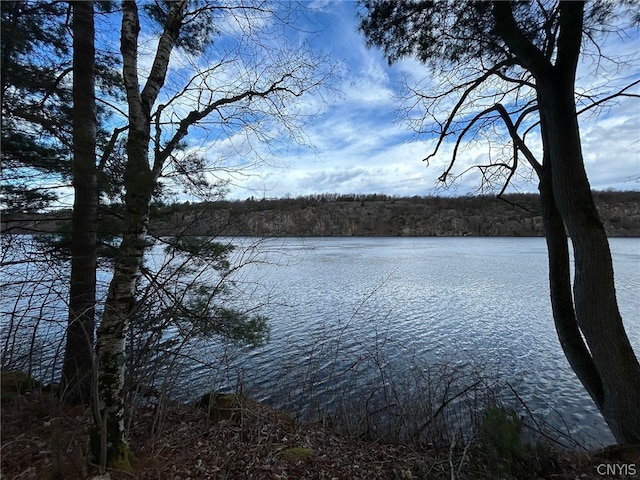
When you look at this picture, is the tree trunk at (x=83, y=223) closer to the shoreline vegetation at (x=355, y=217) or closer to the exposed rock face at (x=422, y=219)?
the shoreline vegetation at (x=355, y=217)

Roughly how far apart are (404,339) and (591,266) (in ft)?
22.6

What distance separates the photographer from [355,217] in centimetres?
8938

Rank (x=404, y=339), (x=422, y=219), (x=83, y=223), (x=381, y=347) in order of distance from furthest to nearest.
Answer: (x=422, y=219), (x=404, y=339), (x=381, y=347), (x=83, y=223)

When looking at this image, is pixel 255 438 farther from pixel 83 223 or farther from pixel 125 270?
pixel 83 223

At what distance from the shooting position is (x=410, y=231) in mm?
88562

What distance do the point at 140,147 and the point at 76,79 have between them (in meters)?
2.51

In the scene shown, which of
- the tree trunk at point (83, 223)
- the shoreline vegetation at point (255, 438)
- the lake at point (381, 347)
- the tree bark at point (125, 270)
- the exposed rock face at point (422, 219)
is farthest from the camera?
the exposed rock face at point (422, 219)

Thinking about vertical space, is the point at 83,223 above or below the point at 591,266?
above

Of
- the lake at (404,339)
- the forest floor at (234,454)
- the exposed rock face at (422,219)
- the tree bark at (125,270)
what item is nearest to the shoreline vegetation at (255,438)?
the forest floor at (234,454)

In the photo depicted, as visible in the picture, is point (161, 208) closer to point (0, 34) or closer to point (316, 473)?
point (0, 34)

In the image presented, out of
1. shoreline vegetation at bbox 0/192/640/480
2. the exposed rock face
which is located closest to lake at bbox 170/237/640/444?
shoreline vegetation at bbox 0/192/640/480

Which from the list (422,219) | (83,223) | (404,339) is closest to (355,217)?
(422,219)

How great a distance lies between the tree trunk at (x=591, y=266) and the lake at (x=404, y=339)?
2.49 meters

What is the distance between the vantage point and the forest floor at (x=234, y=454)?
281cm
